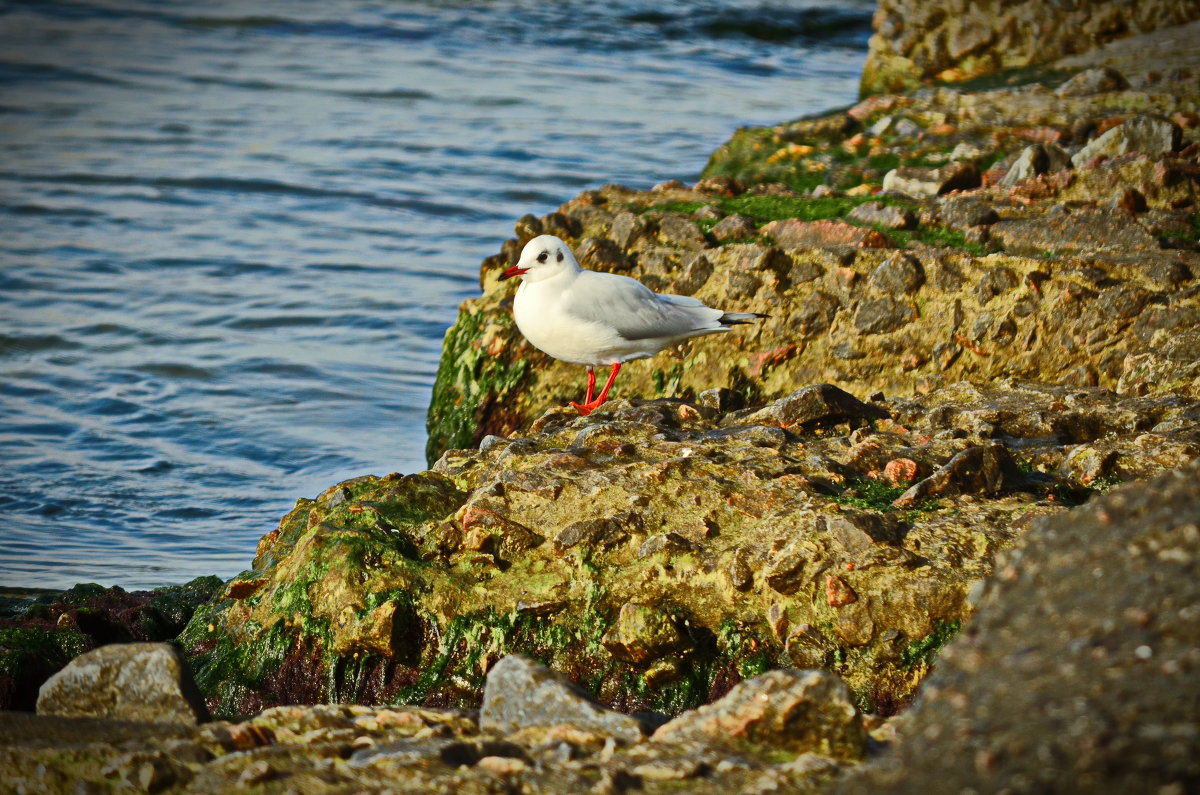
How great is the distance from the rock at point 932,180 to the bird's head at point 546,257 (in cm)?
241

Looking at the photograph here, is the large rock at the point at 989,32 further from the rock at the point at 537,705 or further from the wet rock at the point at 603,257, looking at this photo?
the rock at the point at 537,705

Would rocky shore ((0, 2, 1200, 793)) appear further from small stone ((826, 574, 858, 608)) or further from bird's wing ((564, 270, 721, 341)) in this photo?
bird's wing ((564, 270, 721, 341))

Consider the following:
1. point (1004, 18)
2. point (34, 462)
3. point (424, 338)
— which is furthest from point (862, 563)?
point (1004, 18)

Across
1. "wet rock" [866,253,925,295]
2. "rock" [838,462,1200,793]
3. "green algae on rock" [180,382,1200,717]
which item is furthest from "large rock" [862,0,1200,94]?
"rock" [838,462,1200,793]

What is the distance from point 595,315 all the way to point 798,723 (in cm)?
292

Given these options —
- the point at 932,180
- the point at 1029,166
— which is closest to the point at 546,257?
the point at 932,180

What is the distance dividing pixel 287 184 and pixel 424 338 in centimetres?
508

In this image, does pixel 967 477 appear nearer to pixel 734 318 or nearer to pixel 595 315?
pixel 734 318

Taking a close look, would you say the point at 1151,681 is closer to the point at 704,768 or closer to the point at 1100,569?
the point at 1100,569

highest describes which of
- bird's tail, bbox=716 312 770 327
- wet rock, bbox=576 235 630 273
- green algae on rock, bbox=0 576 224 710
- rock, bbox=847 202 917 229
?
rock, bbox=847 202 917 229

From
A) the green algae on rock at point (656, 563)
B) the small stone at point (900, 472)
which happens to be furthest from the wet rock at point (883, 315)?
the small stone at point (900, 472)

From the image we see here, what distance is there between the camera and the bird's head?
18.9ft

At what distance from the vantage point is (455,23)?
23.0m

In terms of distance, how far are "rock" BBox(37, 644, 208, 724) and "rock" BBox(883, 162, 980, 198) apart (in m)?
5.20
